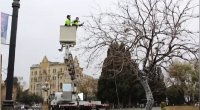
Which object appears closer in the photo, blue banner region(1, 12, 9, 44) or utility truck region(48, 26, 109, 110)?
blue banner region(1, 12, 9, 44)

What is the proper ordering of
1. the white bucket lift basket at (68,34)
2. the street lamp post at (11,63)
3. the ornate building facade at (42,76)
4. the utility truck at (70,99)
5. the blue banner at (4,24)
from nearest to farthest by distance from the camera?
the street lamp post at (11,63), the blue banner at (4,24), the white bucket lift basket at (68,34), the utility truck at (70,99), the ornate building facade at (42,76)

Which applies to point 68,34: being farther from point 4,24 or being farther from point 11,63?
point 11,63

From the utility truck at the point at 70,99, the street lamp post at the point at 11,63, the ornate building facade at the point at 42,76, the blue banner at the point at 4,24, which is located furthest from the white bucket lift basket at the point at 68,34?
the ornate building facade at the point at 42,76

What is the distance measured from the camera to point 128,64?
17.1 meters

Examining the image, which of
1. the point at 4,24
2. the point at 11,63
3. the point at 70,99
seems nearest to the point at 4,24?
the point at 4,24

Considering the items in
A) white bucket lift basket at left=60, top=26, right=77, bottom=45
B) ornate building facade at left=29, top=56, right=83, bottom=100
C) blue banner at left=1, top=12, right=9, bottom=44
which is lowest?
blue banner at left=1, top=12, right=9, bottom=44

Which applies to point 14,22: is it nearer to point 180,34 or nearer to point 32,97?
point 180,34

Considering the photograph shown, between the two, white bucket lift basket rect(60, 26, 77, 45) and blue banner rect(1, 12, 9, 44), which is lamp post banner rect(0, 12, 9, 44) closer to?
blue banner rect(1, 12, 9, 44)

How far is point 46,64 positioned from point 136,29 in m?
94.1

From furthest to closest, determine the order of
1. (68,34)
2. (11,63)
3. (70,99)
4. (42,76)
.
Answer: (42,76)
(70,99)
(68,34)
(11,63)

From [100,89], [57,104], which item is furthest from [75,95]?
[100,89]

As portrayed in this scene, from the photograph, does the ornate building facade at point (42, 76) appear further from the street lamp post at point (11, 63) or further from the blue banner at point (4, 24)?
the street lamp post at point (11, 63)

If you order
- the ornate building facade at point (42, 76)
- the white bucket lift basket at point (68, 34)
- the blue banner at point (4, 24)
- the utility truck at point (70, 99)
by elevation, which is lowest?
the utility truck at point (70, 99)

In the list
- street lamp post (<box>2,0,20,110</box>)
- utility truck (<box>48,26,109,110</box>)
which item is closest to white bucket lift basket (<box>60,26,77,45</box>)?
utility truck (<box>48,26,109,110</box>)
